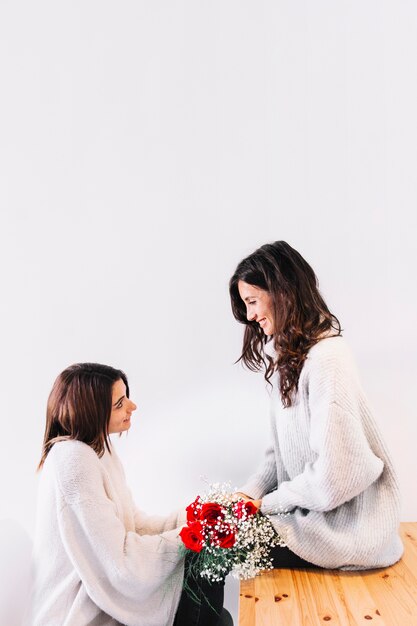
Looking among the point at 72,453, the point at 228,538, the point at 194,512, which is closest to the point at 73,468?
the point at 72,453

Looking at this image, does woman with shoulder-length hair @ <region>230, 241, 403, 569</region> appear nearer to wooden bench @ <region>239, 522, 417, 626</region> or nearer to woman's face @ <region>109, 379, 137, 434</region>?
wooden bench @ <region>239, 522, 417, 626</region>

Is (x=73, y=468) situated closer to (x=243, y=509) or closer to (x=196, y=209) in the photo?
(x=243, y=509)

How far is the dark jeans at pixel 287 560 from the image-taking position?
1.88m

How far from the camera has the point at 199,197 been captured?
2.44 metres

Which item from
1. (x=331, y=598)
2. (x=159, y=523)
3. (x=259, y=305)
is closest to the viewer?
(x=331, y=598)

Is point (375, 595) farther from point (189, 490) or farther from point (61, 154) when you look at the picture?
point (61, 154)

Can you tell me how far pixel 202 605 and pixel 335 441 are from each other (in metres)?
0.62

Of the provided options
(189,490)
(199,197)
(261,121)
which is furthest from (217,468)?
(261,121)

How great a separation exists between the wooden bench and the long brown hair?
19.1 inches

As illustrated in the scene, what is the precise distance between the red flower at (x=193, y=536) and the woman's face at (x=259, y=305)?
60 centimetres

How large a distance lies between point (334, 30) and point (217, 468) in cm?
164

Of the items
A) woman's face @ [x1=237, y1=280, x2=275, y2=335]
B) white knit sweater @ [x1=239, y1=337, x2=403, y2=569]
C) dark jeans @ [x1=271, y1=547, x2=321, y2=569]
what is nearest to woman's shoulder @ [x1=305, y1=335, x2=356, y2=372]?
white knit sweater @ [x1=239, y1=337, x2=403, y2=569]

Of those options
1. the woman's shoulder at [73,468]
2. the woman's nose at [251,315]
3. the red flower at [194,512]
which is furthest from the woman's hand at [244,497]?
the woman's nose at [251,315]

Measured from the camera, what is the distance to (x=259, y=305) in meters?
2.03
